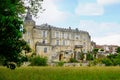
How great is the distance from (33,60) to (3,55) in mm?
45876

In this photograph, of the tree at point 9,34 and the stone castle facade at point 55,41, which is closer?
the tree at point 9,34

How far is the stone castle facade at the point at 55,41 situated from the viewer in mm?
101312

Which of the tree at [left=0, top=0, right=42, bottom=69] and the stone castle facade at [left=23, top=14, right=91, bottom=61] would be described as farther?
the stone castle facade at [left=23, top=14, right=91, bottom=61]

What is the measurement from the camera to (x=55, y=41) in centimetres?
11031

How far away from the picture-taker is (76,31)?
119 meters

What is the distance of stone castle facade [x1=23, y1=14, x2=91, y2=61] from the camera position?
101 metres

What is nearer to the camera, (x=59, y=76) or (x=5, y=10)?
(x=5, y=10)

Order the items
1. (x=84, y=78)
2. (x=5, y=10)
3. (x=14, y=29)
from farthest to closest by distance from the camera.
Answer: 1. (x=84, y=78)
2. (x=5, y=10)
3. (x=14, y=29)

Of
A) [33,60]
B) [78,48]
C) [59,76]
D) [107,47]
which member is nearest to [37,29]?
[78,48]

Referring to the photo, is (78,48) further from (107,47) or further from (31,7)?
(31,7)

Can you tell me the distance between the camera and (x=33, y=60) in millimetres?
66688

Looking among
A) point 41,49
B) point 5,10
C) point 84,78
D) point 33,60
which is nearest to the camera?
point 5,10

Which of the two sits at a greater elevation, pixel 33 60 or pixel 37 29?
pixel 37 29

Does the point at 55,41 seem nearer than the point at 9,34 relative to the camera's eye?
No
